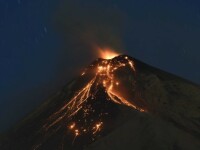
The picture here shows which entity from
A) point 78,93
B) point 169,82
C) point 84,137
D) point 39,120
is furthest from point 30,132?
A: point 169,82

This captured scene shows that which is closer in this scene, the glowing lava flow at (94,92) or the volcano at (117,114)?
the volcano at (117,114)

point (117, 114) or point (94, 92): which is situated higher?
point (94, 92)

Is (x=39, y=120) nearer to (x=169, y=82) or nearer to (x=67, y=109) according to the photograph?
(x=67, y=109)

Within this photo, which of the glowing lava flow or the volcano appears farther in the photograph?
the glowing lava flow

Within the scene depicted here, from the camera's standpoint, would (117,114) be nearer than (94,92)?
Yes

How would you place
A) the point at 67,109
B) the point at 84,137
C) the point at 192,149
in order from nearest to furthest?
1. the point at 192,149
2. the point at 84,137
3. the point at 67,109
